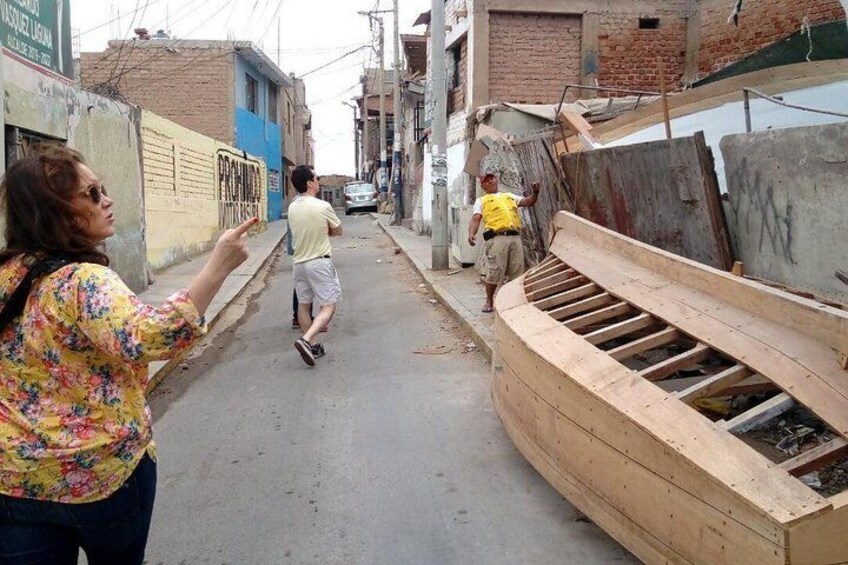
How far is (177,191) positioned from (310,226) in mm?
8023

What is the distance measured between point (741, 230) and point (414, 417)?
282 cm

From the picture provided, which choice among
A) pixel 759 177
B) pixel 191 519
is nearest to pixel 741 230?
pixel 759 177

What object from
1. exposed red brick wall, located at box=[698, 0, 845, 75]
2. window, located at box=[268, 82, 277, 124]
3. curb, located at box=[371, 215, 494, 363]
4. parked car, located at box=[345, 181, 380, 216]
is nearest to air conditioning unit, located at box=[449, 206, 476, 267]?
curb, located at box=[371, 215, 494, 363]

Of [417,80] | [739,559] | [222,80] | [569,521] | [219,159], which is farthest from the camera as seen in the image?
[417,80]

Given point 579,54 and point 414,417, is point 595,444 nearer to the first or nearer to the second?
point 414,417

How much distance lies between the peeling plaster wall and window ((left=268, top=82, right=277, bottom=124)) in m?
19.6

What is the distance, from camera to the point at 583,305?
4.55 metres

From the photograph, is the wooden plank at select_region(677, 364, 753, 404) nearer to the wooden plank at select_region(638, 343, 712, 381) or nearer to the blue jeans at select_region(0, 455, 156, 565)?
the wooden plank at select_region(638, 343, 712, 381)

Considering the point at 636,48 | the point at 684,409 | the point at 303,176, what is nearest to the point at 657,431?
the point at 684,409

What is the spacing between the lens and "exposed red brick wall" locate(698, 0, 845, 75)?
34.5 feet

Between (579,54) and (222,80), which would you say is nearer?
(579,54)

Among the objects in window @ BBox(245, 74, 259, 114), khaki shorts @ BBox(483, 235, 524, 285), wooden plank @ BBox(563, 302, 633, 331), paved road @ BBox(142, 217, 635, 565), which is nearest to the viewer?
paved road @ BBox(142, 217, 635, 565)

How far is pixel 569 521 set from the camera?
11.6 feet

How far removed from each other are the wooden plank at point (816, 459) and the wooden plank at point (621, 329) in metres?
1.39
